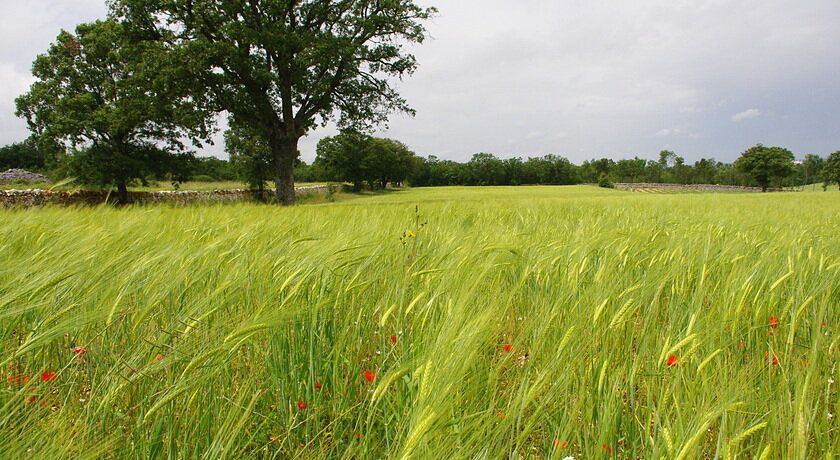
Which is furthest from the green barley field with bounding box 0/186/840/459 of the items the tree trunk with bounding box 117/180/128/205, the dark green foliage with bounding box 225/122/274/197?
the dark green foliage with bounding box 225/122/274/197

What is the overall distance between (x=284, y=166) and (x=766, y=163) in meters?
84.0

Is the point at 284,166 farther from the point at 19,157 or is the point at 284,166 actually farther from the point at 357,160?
the point at 19,157

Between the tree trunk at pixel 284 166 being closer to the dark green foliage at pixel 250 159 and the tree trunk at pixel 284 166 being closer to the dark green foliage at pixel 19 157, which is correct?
the dark green foliage at pixel 250 159

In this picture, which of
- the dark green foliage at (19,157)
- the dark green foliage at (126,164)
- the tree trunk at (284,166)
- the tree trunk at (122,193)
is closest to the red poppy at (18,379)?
the tree trunk at (284,166)

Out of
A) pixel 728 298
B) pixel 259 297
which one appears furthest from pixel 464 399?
pixel 728 298

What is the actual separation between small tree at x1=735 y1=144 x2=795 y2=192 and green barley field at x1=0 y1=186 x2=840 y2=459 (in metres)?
90.9

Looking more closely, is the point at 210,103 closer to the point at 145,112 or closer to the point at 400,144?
the point at 145,112

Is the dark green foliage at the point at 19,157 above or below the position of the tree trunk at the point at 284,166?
above

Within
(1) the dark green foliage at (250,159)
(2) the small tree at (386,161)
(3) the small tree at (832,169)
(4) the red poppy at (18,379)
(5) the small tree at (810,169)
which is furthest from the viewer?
(5) the small tree at (810,169)

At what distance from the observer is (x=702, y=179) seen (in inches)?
3770

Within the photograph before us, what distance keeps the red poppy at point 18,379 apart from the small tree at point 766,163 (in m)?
92.9

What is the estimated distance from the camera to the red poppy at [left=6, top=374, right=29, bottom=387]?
3.56 feet

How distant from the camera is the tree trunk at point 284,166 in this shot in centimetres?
2033

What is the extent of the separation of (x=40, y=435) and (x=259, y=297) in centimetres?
77
